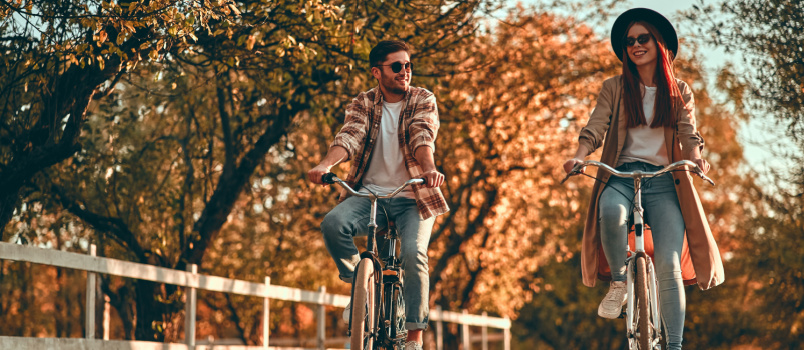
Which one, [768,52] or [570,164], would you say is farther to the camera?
[768,52]

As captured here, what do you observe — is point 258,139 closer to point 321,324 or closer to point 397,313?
point 321,324

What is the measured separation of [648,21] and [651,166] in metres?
0.94

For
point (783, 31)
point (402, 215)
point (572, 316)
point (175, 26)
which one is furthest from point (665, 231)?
point (572, 316)

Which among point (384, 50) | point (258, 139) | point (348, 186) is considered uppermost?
point (258, 139)

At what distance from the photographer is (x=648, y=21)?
580 cm

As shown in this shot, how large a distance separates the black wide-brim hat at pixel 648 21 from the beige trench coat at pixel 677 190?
0.25 m

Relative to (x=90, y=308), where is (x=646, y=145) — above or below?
above

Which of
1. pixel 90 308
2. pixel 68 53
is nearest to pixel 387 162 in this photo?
pixel 90 308

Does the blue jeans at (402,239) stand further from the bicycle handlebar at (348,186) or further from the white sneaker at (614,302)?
the white sneaker at (614,302)

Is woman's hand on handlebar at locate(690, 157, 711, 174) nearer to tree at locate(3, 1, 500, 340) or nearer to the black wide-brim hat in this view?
the black wide-brim hat

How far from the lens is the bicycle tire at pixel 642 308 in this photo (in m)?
4.95

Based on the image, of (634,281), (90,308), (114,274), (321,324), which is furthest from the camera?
(321,324)

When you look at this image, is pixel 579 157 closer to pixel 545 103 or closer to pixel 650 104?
pixel 650 104

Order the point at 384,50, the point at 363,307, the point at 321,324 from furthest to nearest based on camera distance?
the point at 321,324 < the point at 384,50 < the point at 363,307
